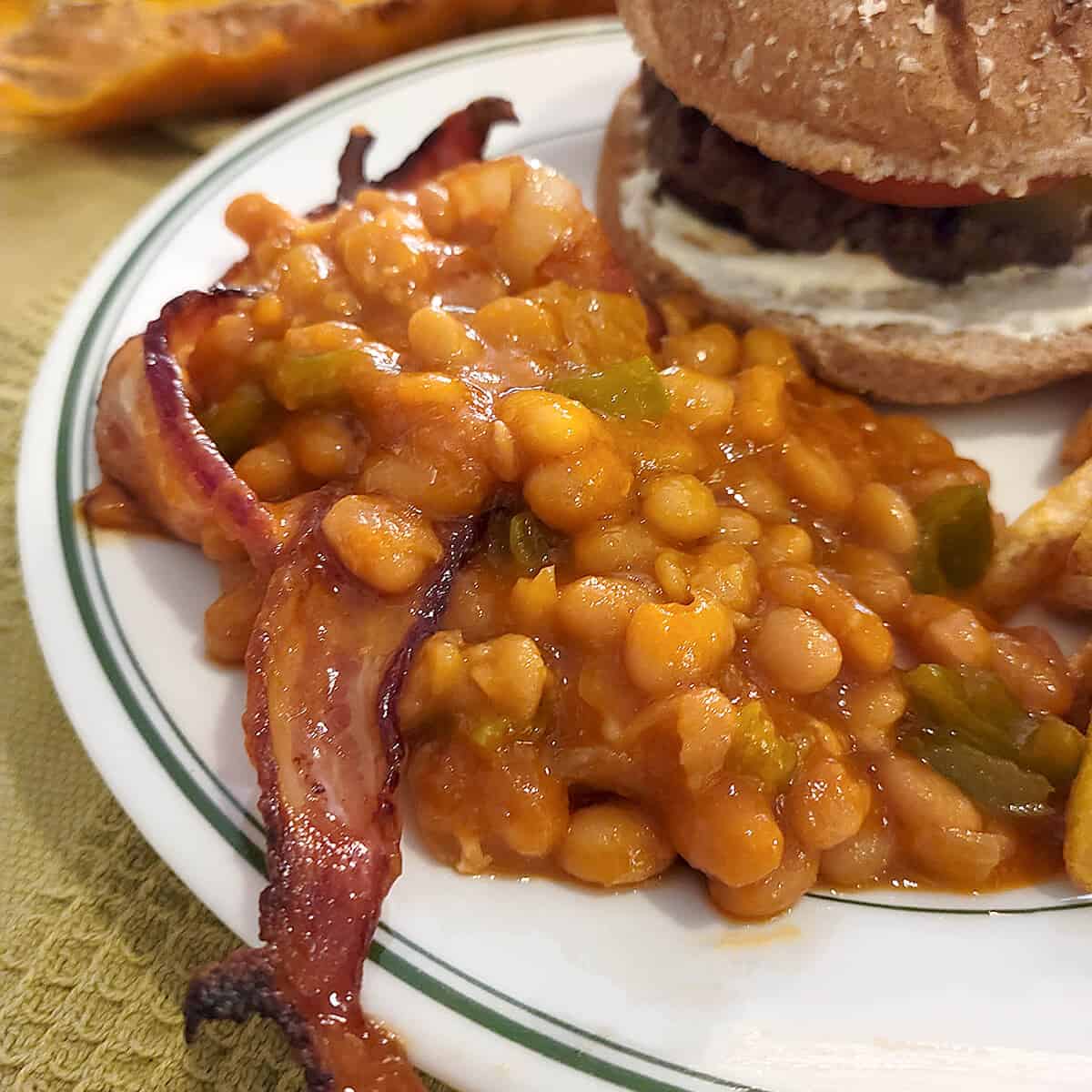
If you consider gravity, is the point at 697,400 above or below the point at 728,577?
above

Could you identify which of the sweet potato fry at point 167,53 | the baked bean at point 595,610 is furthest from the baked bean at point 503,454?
the sweet potato fry at point 167,53

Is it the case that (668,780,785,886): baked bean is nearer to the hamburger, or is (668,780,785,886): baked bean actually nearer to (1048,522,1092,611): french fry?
(1048,522,1092,611): french fry

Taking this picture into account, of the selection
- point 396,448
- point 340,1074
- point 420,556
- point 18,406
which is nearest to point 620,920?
point 340,1074

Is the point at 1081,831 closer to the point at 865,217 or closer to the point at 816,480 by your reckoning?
the point at 816,480

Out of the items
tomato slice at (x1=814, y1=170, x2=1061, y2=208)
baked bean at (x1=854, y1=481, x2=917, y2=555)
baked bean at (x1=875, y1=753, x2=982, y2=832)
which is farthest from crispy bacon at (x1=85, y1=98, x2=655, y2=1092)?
baked bean at (x1=875, y1=753, x2=982, y2=832)

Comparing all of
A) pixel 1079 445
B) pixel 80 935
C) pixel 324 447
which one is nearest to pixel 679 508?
A: pixel 324 447

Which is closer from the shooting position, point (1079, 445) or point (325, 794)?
point (325, 794)

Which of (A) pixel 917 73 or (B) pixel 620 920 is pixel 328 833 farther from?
(A) pixel 917 73
